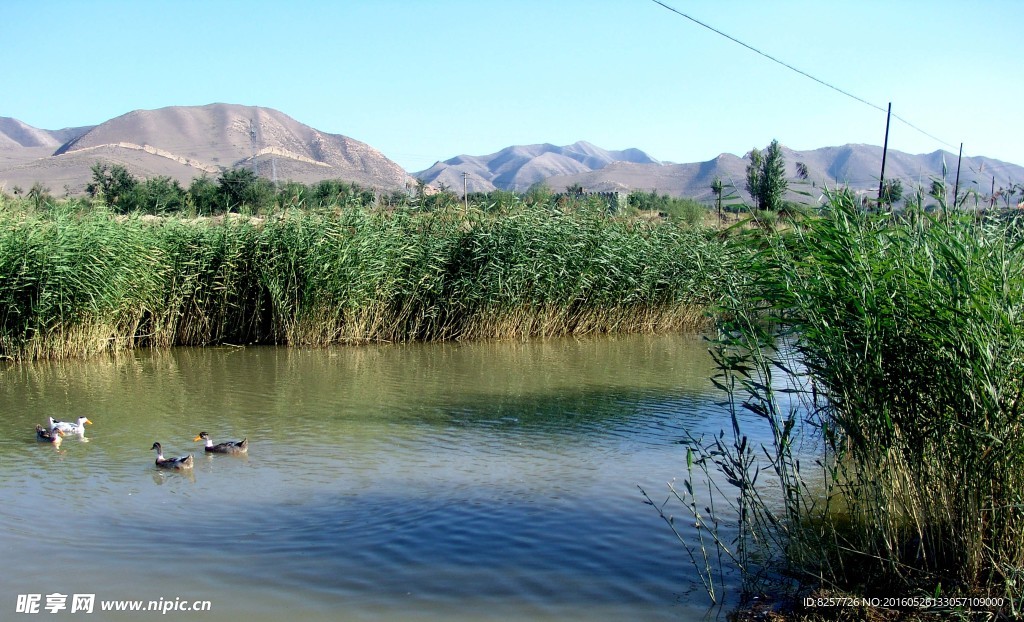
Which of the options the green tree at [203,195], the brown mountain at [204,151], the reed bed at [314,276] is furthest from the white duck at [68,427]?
the brown mountain at [204,151]

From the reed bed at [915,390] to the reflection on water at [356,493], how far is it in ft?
4.16

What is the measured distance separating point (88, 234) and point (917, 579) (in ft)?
48.8

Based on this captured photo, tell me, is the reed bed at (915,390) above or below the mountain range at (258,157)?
below

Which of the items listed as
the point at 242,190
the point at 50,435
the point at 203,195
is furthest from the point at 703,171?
the point at 50,435

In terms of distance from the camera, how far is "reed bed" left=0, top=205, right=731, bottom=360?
15.2m

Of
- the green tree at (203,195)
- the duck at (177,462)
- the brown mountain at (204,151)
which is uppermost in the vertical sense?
the brown mountain at (204,151)

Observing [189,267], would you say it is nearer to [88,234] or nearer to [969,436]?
[88,234]

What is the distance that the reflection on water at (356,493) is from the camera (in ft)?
19.1

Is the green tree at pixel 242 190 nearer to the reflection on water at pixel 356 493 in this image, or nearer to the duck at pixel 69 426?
the reflection on water at pixel 356 493

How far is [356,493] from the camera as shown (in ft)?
26.1

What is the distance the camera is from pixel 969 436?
488 centimetres

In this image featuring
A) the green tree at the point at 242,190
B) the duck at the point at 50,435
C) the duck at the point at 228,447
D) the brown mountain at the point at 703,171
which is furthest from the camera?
the brown mountain at the point at 703,171

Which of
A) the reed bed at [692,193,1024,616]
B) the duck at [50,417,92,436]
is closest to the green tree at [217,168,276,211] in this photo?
the duck at [50,417,92,436]

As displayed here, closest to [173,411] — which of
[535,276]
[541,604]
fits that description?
[541,604]
